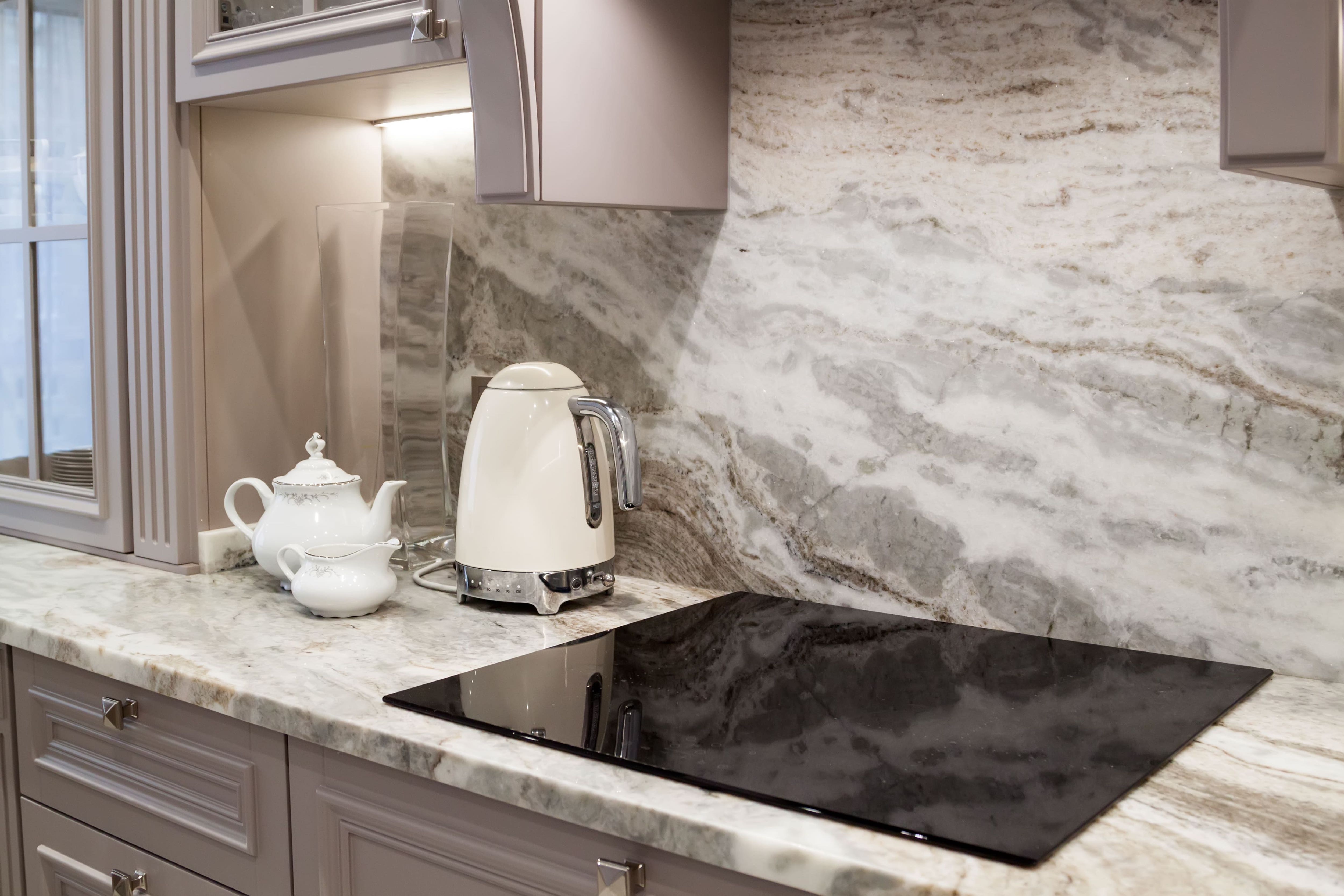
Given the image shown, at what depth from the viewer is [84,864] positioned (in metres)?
1.33

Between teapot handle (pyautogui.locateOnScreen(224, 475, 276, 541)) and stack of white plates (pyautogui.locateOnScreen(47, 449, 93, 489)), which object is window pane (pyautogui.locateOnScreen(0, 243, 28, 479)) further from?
teapot handle (pyautogui.locateOnScreen(224, 475, 276, 541))

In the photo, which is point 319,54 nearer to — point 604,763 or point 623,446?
point 623,446

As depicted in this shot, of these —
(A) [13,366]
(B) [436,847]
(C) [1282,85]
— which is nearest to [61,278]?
(A) [13,366]

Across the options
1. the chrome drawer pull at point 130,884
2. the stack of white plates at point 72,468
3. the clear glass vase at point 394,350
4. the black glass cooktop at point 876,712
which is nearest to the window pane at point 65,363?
the stack of white plates at point 72,468

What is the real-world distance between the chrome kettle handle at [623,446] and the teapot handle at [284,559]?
0.39 meters

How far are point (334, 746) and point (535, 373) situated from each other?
526 mm

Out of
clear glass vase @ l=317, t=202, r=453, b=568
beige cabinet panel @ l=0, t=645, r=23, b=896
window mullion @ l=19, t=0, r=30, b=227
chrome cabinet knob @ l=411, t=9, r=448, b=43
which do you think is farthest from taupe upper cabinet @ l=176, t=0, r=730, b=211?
beige cabinet panel @ l=0, t=645, r=23, b=896

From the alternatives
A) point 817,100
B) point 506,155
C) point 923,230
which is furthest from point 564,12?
point 923,230

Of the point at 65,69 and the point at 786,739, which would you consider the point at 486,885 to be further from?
the point at 65,69

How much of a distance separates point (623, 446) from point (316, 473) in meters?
0.43

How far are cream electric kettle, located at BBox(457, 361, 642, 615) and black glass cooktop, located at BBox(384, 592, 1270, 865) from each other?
12 centimetres

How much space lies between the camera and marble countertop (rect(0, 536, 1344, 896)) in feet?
2.42

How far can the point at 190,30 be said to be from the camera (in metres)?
1.50

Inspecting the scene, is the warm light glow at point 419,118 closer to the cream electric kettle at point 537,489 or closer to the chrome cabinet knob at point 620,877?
the cream electric kettle at point 537,489
